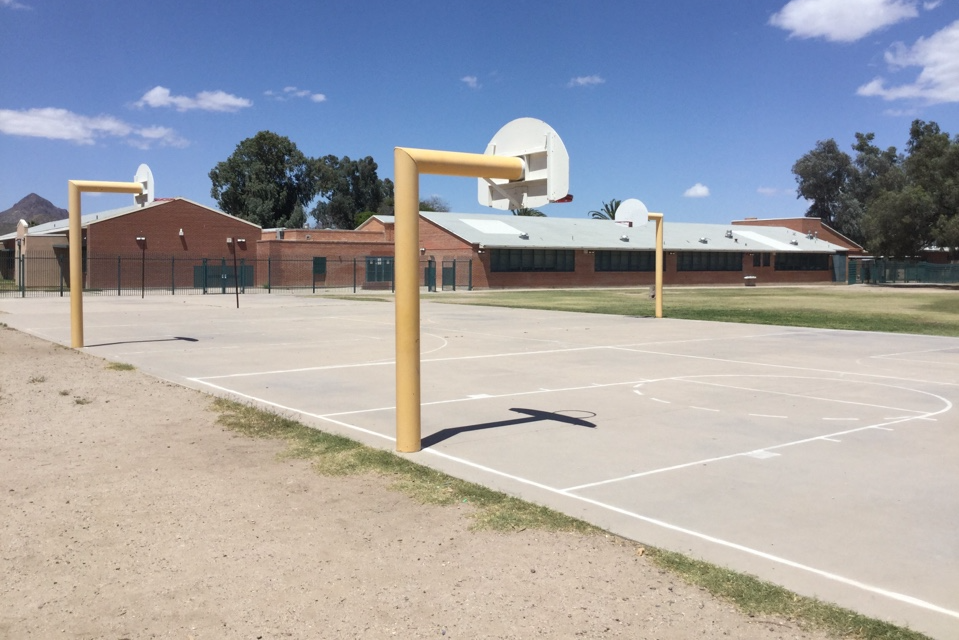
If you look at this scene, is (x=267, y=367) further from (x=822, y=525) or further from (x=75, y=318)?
(x=822, y=525)

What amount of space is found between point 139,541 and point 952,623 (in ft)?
16.4

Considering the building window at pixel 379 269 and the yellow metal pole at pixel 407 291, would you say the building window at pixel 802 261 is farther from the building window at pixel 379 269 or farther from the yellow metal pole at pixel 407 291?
the yellow metal pole at pixel 407 291

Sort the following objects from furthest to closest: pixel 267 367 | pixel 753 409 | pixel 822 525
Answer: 1. pixel 267 367
2. pixel 753 409
3. pixel 822 525

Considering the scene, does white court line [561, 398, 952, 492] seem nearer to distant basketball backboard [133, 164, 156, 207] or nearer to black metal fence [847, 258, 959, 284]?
distant basketball backboard [133, 164, 156, 207]

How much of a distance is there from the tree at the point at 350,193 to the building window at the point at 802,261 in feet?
171

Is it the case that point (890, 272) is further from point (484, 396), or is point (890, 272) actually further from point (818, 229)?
point (484, 396)

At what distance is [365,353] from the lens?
18.0m

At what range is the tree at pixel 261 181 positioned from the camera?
92.9 m

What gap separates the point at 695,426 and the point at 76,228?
1450 centimetres

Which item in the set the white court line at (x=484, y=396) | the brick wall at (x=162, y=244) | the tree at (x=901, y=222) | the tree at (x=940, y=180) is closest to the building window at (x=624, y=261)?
the tree at (x=901, y=222)

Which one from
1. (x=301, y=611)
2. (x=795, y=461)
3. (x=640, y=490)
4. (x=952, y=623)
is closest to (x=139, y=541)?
(x=301, y=611)

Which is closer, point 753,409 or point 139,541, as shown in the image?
point 139,541

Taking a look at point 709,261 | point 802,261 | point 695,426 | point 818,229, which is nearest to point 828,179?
point 818,229

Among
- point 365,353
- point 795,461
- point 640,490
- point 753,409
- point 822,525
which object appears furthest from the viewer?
point 365,353
